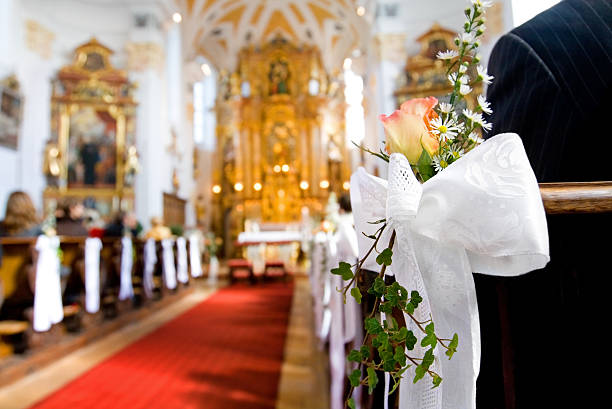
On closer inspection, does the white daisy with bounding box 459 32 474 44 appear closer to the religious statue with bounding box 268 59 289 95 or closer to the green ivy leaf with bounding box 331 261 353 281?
the green ivy leaf with bounding box 331 261 353 281

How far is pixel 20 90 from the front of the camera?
8.92m

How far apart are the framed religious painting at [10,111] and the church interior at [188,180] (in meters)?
0.04

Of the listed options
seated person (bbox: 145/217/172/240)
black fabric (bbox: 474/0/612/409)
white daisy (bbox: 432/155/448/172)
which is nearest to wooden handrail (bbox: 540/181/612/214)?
black fabric (bbox: 474/0/612/409)

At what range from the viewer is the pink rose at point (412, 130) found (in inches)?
34.3

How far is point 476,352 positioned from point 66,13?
43.1ft

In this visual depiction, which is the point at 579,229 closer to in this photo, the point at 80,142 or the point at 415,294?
the point at 415,294

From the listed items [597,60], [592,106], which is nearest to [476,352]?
[592,106]

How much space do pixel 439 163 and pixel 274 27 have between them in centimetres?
1949

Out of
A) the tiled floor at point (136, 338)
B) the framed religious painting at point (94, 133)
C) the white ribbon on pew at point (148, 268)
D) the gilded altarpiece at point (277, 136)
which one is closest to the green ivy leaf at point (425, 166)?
the tiled floor at point (136, 338)

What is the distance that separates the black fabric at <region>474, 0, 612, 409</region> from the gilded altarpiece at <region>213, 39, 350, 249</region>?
52.9 ft

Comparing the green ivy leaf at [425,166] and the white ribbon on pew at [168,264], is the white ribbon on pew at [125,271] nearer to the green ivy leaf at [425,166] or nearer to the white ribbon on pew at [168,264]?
the white ribbon on pew at [168,264]

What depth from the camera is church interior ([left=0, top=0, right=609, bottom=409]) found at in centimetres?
340

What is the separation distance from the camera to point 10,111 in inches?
339

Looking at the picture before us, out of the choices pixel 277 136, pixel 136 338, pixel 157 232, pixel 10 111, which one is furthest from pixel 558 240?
pixel 277 136
